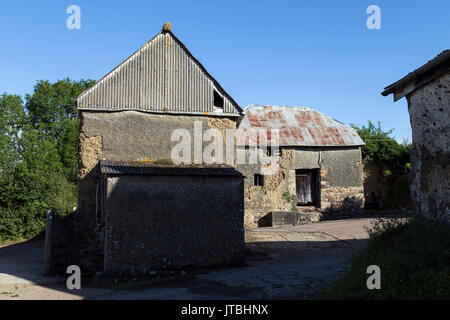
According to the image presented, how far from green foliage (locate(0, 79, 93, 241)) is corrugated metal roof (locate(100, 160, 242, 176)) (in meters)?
10.4

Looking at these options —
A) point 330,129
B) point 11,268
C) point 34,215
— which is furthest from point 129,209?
point 330,129

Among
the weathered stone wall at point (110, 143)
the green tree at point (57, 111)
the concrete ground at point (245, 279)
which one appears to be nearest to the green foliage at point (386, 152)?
the concrete ground at point (245, 279)

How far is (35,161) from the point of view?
19.5 metres

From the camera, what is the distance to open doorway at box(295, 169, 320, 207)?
19609 millimetres

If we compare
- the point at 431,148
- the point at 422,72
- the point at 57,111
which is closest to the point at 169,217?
the point at 431,148

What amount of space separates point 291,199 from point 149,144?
10.3 metres

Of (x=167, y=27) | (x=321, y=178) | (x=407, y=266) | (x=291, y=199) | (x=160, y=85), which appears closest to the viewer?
(x=407, y=266)

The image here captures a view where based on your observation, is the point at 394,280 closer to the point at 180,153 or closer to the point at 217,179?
the point at 217,179

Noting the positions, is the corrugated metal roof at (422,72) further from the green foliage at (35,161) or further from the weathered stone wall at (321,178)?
the green foliage at (35,161)

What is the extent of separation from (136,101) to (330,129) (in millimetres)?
12944

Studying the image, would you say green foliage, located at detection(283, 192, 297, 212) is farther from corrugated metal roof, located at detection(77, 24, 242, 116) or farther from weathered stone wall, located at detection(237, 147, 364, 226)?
corrugated metal roof, located at detection(77, 24, 242, 116)

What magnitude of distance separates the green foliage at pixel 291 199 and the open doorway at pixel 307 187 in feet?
1.91

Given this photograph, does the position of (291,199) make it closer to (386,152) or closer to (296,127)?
(296,127)

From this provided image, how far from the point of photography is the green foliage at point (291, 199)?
18.9m
